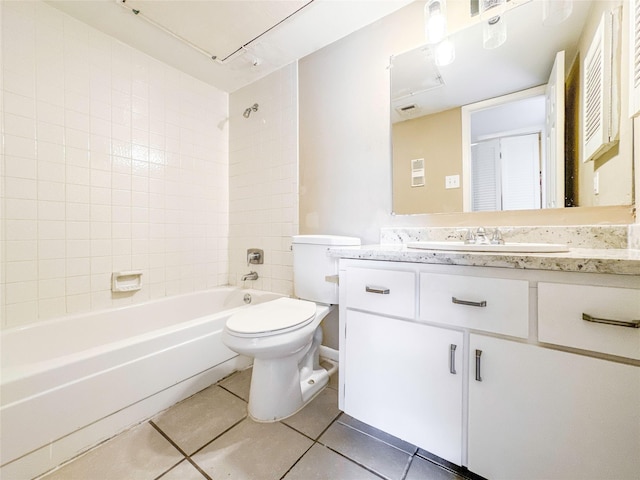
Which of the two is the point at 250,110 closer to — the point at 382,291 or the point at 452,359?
the point at 382,291

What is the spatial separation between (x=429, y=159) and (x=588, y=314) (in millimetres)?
1020

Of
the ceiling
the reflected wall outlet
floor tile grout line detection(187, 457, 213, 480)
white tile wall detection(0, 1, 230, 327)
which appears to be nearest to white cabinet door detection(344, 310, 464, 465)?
floor tile grout line detection(187, 457, 213, 480)

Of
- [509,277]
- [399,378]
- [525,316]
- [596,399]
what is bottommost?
[399,378]

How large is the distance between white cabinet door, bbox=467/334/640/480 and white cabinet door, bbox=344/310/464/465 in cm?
6

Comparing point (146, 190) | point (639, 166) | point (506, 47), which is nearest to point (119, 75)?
point (146, 190)

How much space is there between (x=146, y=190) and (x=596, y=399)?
8.10ft

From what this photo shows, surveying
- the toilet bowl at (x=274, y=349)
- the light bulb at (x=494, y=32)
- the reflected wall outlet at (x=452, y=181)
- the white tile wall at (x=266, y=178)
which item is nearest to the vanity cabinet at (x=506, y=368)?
the toilet bowl at (x=274, y=349)

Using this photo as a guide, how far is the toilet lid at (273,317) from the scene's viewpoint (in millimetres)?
1133

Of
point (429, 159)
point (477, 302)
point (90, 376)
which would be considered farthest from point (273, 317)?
point (429, 159)

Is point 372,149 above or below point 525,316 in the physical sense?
above

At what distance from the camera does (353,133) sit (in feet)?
5.62

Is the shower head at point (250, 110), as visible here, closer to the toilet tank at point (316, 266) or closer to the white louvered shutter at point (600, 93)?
the toilet tank at point (316, 266)

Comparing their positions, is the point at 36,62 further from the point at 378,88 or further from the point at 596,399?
the point at 596,399

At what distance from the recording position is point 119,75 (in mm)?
1751
